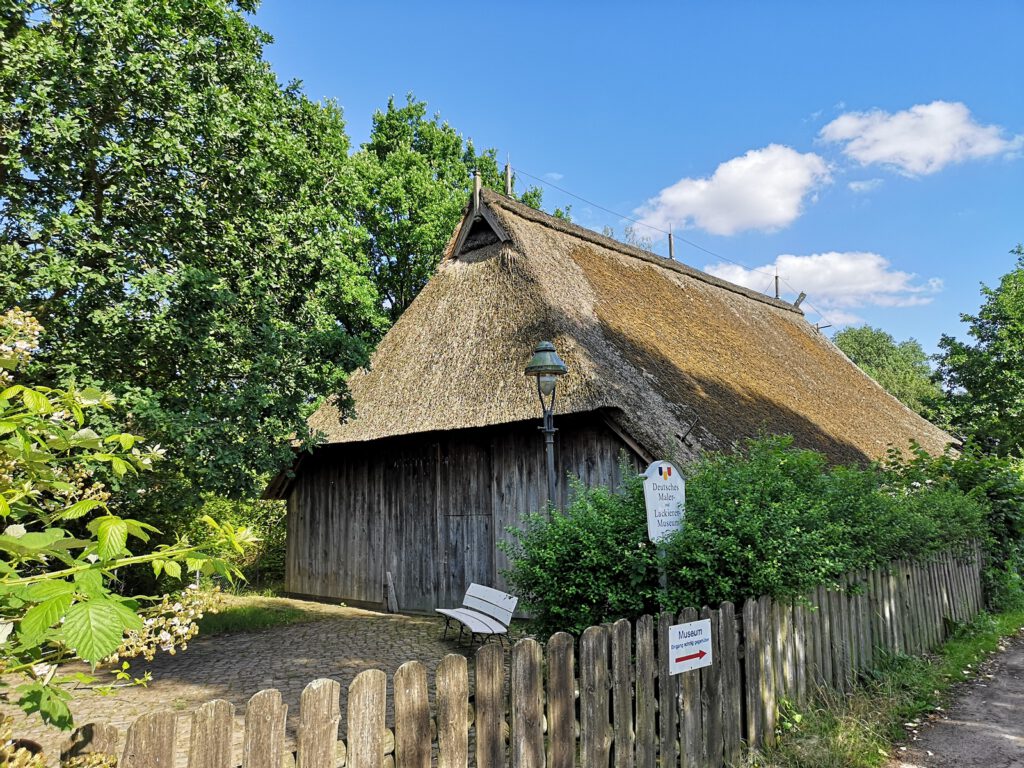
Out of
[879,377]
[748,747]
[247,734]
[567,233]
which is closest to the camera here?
[247,734]

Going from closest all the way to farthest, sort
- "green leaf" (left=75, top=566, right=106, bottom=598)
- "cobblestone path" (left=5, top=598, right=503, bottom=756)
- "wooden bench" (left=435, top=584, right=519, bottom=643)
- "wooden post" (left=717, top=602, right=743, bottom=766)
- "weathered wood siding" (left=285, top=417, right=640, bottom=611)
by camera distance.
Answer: "green leaf" (left=75, top=566, right=106, bottom=598)
"wooden post" (left=717, top=602, right=743, bottom=766)
"cobblestone path" (left=5, top=598, right=503, bottom=756)
"wooden bench" (left=435, top=584, right=519, bottom=643)
"weathered wood siding" (left=285, top=417, right=640, bottom=611)

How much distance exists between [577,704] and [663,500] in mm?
1588

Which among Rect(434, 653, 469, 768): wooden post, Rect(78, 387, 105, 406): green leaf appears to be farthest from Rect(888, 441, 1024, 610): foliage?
Rect(78, 387, 105, 406): green leaf

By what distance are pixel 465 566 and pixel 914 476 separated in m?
7.23

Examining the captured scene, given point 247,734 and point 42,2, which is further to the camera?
point 42,2

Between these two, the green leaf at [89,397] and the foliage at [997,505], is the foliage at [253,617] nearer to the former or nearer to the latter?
the green leaf at [89,397]

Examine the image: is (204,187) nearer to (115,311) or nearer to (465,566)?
(115,311)

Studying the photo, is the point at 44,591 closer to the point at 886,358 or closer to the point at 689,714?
the point at 689,714

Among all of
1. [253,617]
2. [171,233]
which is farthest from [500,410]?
[253,617]

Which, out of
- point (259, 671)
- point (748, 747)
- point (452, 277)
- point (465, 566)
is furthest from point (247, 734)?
point (452, 277)

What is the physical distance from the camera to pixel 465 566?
11.6m

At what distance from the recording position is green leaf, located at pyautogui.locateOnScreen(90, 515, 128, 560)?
1.72 meters

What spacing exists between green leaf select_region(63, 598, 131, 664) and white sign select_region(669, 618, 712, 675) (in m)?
3.23

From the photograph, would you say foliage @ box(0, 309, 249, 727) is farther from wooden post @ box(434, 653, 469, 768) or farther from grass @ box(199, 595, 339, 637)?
grass @ box(199, 595, 339, 637)
